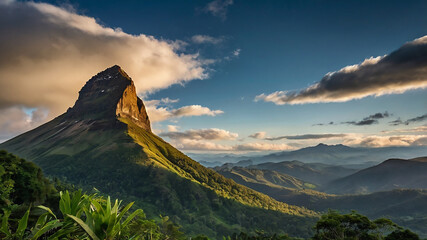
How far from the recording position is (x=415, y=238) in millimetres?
55812

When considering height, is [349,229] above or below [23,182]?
below

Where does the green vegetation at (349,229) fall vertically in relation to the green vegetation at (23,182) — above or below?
below

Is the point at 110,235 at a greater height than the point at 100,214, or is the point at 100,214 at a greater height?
the point at 100,214

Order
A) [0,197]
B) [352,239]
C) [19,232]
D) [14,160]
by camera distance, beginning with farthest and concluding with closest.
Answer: [14,160] < [352,239] < [0,197] < [19,232]

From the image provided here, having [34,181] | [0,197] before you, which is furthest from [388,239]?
[34,181]

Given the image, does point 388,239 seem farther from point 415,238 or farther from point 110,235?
point 110,235

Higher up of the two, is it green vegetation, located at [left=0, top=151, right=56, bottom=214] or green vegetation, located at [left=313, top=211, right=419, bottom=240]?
green vegetation, located at [left=0, top=151, right=56, bottom=214]

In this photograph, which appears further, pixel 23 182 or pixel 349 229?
pixel 349 229

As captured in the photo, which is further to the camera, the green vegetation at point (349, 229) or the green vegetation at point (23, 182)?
the green vegetation at point (349, 229)

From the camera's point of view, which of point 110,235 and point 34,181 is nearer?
point 110,235

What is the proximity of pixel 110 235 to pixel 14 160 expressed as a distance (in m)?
78.8

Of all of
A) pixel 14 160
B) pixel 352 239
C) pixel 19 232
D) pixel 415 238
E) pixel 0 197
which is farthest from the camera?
pixel 14 160

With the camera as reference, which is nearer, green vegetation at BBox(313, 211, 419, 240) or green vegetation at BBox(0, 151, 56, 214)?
green vegetation at BBox(0, 151, 56, 214)

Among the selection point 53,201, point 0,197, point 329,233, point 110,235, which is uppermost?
point 110,235
